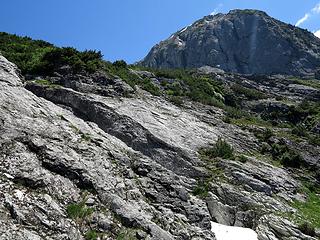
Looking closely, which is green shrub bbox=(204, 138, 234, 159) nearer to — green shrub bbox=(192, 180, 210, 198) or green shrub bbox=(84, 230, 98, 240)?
green shrub bbox=(192, 180, 210, 198)

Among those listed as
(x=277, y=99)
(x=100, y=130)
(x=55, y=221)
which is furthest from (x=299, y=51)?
(x=55, y=221)

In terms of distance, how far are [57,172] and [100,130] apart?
7545 mm

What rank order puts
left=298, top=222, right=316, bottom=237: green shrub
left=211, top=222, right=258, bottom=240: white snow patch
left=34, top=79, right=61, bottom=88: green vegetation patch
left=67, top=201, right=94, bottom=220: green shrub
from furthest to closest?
left=34, top=79, right=61, bottom=88: green vegetation patch
left=298, top=222, right=316, bottom=237: green shrub
left=211, top=222, right=258, bottom=240: white snow patch
left=67, top=201, right=94, bottom=220: green shrub

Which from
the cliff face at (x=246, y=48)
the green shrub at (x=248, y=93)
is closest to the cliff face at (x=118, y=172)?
the green shrub at (x=248, y=93)

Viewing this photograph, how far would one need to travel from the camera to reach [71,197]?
16.2 m

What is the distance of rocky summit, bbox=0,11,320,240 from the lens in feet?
51.6

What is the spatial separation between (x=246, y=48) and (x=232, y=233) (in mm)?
136136

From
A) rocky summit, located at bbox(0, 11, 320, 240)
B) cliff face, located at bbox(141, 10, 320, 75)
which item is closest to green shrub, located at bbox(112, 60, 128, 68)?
rocky summit, located at bbox(0, 11, 320, 240)

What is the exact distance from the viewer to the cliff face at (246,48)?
142m

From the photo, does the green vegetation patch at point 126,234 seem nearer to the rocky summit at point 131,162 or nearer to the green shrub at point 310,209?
the rocky summit at point 131,162

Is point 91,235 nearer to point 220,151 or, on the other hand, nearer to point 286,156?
point 220,151

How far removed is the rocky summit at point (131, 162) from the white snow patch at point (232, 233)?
7 cm

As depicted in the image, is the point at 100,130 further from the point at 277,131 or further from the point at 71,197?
the point at 277,131

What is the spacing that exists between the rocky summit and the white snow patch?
0.22 feet
